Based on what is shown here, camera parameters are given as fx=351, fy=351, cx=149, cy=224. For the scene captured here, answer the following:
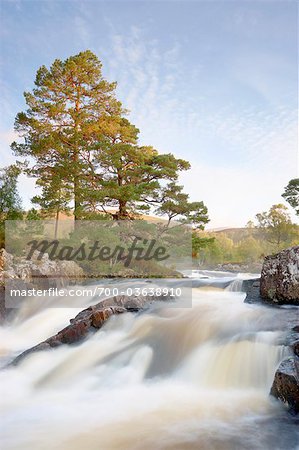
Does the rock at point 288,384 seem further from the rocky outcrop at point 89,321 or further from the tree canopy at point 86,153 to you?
the tree canopy at point 86,153

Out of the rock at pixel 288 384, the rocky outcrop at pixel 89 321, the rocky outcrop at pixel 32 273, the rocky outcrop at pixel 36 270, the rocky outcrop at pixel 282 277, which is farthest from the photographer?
the rocky outcrop at pixel 36 270

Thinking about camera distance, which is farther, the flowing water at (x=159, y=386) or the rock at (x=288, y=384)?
the rock at (x=288, y=384)

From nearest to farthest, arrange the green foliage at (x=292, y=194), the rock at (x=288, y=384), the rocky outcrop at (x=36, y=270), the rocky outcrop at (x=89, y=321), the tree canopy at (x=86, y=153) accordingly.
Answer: the rock at (x=288, y=384) → the rocky outcrop at (x=89, y=321) → the rocky outcrop at (x=36, y=270) → the tree canopy at (x=86, y=153) → the green foliage at (x=292, y=194)

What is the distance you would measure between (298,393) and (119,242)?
13.1m

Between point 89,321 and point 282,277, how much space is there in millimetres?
4396

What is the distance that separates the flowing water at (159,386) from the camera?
382 centimetres

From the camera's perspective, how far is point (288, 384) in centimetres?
434

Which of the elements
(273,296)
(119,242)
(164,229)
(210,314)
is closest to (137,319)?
(210,314)

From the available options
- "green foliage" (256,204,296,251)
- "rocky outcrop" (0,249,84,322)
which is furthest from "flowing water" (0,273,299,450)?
"green foliage" (256,204,296,251)

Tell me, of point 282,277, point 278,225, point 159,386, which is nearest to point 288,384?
point 159,386

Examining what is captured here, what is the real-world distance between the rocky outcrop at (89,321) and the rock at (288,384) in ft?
13.0

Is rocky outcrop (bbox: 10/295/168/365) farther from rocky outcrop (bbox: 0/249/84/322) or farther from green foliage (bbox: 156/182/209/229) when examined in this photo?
green foliage (bbox: 156/182/209/229)

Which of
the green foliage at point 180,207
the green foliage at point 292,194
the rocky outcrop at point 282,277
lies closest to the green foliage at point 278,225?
the green foliage at point 292,194

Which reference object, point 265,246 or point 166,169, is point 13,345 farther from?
point 265,246
